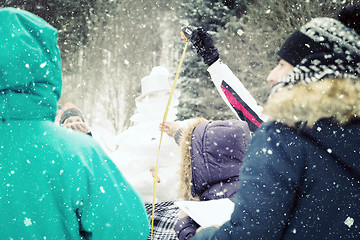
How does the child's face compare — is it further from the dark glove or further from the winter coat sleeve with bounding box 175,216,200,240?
the dark glove

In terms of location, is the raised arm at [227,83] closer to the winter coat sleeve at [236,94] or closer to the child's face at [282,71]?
the winter coat sleeve at [236,94]

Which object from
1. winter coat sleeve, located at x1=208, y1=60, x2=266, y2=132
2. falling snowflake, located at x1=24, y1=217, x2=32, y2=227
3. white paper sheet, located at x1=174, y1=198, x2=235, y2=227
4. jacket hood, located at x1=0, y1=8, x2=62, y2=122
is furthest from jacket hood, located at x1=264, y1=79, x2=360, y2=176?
winter coat sleeve, located at x1=208, y1=60, x2=266, y2=132

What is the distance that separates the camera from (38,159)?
1156 mm

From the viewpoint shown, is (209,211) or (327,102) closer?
(327,102)

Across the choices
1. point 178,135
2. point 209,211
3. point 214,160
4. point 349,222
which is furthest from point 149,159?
point 349,222

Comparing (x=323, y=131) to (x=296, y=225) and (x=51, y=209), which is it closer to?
(x=296, y=225)

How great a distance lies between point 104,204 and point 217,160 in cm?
103

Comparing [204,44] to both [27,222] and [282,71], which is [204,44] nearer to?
[282,71]

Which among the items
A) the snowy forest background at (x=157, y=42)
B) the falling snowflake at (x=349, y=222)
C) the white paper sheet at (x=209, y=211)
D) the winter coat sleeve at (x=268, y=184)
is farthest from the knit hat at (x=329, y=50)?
the snowy forest background at (x=157, y=42)

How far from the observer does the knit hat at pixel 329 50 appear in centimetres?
109

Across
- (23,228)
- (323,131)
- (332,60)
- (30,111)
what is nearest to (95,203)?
(23,228)

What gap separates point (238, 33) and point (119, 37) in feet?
16.6

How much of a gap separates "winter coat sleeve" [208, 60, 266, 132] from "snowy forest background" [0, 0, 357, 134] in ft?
12.7

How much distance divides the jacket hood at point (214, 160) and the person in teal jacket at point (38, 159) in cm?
96
